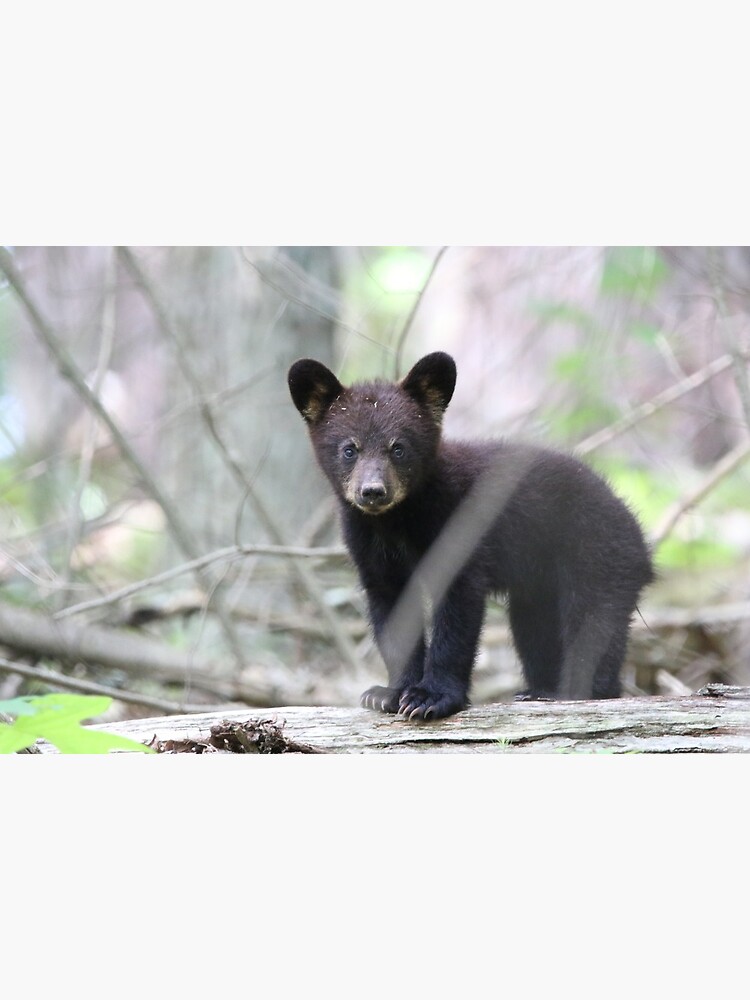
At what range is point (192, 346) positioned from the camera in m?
9.90

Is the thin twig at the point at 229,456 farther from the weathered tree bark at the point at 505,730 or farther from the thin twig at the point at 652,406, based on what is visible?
the thin twig at the point at 652,406

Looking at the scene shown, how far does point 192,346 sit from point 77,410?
3.25 metres

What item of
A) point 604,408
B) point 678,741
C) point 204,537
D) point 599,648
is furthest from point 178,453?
point 678,741

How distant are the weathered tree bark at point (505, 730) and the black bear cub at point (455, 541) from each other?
226mm

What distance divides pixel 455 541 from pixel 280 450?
4602 mm

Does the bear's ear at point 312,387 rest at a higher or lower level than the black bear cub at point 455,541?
higher

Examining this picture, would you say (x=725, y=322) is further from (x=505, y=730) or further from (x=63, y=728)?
(x=63, y=728)

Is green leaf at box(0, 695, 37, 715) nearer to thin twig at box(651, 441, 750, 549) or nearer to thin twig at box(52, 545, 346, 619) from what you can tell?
thin twig at box(52, 545, 346, 619)

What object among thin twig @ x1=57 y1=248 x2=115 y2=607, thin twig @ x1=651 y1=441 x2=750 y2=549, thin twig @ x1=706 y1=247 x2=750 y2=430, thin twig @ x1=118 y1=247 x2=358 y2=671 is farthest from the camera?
thin twig @ x1=651 y1=441 x2=750 y2=549

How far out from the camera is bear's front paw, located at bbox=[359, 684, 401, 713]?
5.44 m

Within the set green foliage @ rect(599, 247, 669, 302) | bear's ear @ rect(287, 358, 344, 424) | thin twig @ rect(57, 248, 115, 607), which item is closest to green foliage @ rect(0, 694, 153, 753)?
bear's ear @ rect(287, 358, 344, 424)

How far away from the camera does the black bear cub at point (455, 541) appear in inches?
220

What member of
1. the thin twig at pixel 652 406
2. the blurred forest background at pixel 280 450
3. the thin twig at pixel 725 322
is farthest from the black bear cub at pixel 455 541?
the thin twig at pixel 652 406

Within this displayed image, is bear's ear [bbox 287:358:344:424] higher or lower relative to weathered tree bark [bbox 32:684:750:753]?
higher
